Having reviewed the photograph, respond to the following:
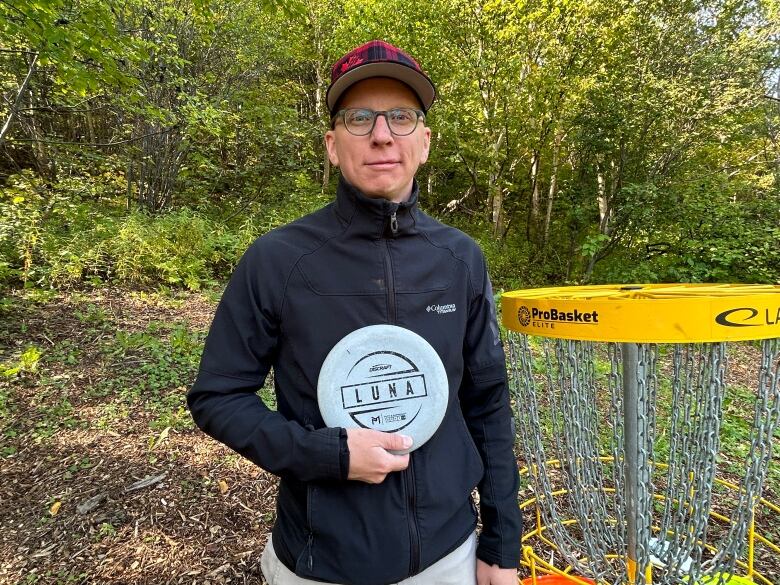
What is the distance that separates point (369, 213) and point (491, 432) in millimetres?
751

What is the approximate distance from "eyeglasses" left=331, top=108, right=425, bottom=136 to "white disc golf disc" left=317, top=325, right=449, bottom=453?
1.74ft

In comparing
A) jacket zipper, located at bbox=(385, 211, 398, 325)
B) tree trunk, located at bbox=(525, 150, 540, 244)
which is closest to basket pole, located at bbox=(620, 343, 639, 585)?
jacket zipper, located at bbox=(385, 211, 398, 325)

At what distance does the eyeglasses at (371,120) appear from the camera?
128cm

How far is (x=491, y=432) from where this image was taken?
1437 mm

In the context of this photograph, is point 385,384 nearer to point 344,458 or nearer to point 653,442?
point 344,458

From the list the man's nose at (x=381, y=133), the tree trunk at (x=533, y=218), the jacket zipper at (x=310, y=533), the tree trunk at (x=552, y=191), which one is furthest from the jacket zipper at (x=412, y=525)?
the tree trunk at (x=533, y=218)

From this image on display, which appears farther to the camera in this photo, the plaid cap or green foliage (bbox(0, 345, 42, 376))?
green foliage (bbox(0, 345, 42, 376))

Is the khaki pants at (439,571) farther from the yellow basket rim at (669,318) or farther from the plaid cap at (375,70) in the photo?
the plaid cap at (375,70)

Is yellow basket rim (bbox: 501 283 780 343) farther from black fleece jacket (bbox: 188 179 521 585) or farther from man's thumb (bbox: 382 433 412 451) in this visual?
man's thumb (bbox: 382 433 412 451)

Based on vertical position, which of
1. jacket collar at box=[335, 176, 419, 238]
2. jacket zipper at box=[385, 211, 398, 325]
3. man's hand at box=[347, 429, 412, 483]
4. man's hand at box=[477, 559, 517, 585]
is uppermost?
jacket collar at box=[335, 176, 419, 238]

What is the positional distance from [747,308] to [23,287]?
26.0ft

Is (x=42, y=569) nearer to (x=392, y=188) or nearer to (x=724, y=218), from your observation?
(x=392, y=188)

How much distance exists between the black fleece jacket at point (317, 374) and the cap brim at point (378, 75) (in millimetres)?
249

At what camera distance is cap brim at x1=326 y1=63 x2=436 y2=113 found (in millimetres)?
1260
